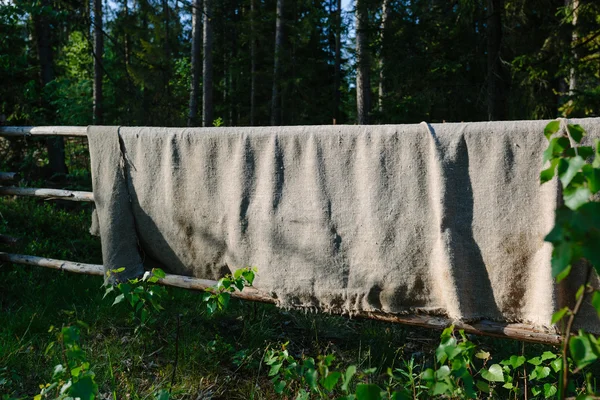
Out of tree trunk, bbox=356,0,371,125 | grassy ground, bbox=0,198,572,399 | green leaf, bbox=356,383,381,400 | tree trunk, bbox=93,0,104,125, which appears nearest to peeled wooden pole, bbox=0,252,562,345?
grassy ground, bbox=0,198,572,399

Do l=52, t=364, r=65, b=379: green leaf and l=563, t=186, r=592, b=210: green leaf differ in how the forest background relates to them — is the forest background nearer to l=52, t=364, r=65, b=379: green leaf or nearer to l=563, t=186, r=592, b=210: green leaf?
l=52, t=364, r=65, b=379: green leaf

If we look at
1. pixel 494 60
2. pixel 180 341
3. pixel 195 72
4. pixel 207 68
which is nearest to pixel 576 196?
pixel 180 341

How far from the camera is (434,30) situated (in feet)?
32.1

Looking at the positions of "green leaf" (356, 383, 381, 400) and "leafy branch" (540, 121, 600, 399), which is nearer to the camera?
"leafy branch" (540, 121, 600, 399)

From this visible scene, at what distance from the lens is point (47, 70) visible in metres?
9.03

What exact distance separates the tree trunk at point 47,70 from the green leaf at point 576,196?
29.2 feet

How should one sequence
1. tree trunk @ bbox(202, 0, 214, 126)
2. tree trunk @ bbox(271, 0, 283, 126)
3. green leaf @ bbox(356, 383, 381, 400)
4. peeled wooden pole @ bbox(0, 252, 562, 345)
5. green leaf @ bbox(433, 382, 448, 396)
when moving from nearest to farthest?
green leaf @ bbox(356, 383, 381, 400), green leaf @ bbox(433, 382, 448, 396), peeled wooden pole @ bbox(0, 252, 562, 345), tree trunk @ bbox(202, 0, 214, 126), tree trunk @ bbox(271, 0, 283, 126)

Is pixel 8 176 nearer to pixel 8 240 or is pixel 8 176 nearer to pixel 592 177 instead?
pixel 8 240

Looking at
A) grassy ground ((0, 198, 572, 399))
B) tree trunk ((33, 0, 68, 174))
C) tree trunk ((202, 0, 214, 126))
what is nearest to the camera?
grassy ground ((0, 198, 572, 399))

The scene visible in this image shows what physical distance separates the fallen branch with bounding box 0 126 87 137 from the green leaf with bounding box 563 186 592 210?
3517 mm

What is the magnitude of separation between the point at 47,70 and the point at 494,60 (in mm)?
7072

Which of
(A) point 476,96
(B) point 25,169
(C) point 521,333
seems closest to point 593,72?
(A) point 476,96

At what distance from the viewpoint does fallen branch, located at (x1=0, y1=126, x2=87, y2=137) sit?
13.1ft

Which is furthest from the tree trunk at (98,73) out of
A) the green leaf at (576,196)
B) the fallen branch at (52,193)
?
the green leaf at (576,196)
